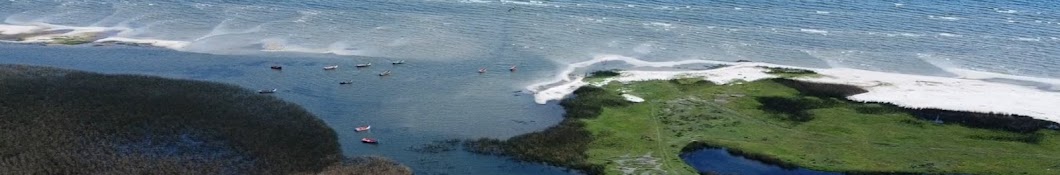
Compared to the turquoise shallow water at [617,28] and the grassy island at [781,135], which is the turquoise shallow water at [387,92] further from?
the turquoise shallow water at [617,28]

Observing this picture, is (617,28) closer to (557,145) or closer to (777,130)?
(777,130)

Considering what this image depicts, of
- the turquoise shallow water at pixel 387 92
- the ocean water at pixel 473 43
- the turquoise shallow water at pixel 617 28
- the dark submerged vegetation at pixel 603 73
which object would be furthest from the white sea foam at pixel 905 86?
the turquoise shallow water at pixel 387 92

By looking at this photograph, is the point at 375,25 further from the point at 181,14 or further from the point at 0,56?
the point at 0,56

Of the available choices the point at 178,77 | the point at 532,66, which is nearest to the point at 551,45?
the point at 532,66

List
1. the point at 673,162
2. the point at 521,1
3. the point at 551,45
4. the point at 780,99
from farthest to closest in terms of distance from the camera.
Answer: the point at 521,1 < the point at 551,45 < the point at 780,99 < the point at 673,162

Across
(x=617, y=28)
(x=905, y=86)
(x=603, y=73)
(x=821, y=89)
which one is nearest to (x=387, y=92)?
(x=603, y=73)

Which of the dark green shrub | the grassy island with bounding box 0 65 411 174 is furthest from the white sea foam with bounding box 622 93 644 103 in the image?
the grassy island with bounding box 0 65 411 174
